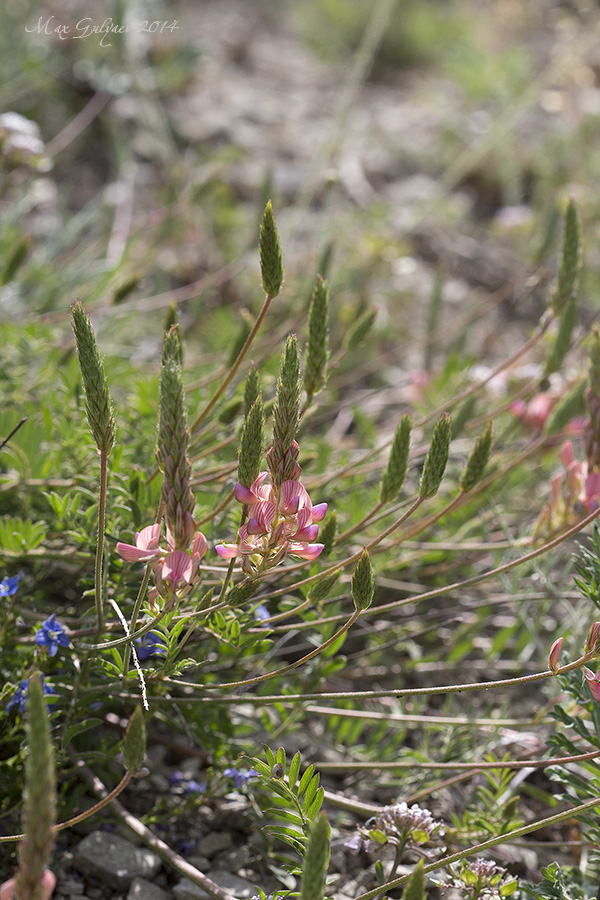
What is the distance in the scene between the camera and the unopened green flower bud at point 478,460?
1.63m

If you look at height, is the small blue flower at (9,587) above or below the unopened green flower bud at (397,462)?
below

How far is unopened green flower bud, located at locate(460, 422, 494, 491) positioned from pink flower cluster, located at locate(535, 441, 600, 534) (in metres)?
0.30

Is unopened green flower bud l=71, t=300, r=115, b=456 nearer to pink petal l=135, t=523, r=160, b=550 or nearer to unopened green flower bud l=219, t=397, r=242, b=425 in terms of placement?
pink petal l=135, t=523, r=160, b=550

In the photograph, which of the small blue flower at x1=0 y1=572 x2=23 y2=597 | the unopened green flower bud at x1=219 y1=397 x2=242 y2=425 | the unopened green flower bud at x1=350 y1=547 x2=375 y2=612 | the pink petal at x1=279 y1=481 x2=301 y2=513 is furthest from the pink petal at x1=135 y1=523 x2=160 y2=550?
the unopened green flower bud at x1=219 y1=397 x2=242 y2=425

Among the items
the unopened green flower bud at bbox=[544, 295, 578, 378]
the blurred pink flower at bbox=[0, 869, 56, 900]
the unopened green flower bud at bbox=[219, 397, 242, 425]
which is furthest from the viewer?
the unopened green flower bud at bbox=[544, 295, 578, 378]

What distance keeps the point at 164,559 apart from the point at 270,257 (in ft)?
2.00

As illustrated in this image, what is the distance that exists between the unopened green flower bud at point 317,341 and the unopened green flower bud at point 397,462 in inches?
8.5

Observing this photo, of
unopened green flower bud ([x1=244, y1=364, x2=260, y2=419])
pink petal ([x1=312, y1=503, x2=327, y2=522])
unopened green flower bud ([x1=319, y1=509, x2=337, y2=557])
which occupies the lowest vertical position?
unopened green flower bud ([x1=319, y1=509, x2=337, y2=557])

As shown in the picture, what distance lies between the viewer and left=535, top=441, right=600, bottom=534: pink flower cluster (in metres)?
1.82

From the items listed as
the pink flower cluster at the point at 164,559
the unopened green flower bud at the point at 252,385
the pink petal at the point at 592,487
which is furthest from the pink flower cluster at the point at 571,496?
the pink flower cluster at the point at 164,559

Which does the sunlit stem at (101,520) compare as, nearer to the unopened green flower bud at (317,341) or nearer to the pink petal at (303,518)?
the pink petal at (303,518)

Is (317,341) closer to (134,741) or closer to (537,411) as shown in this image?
(134,741)

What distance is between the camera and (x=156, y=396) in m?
2.24

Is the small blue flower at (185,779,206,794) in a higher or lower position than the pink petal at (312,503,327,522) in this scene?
Answer: lower
